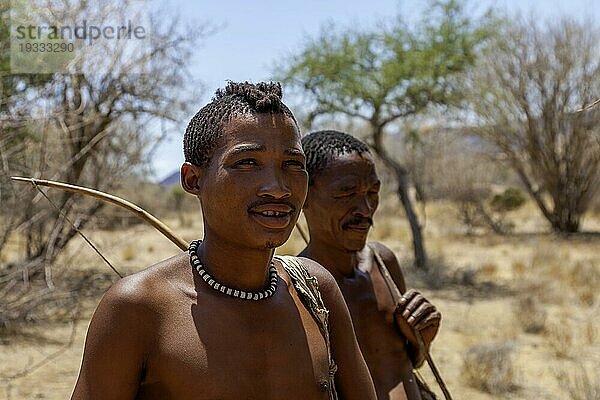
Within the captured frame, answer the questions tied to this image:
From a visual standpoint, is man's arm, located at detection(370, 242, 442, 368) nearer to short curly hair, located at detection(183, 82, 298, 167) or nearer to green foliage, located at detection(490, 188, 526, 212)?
short curly hair, located at detection(183, 82, 298, 167)

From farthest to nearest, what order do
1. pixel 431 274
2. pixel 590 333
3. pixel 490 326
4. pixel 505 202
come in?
pixel 505 202 < pixel 431 274 < pixel 490 326 < pixel 590 333

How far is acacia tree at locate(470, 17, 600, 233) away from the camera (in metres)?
17.7

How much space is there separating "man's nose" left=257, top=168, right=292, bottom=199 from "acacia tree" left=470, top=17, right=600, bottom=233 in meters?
15.9

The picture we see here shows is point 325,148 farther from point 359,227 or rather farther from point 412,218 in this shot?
point 412,218

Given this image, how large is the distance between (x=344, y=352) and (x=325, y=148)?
86 cm

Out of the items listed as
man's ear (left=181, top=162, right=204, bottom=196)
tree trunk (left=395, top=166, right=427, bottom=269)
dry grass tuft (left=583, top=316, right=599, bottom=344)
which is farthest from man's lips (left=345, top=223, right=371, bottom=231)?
tree trunk (left=395, top=166, right=427, bottom=269)

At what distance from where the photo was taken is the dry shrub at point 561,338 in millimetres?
7066

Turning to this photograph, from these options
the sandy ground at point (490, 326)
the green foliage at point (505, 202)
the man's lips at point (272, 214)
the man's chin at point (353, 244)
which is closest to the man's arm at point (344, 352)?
the man's lips at point (272, 214)

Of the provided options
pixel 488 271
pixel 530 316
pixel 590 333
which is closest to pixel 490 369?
pixel 590 333

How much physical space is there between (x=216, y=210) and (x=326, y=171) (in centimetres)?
89

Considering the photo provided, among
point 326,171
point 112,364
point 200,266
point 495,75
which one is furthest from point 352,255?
point 495,75

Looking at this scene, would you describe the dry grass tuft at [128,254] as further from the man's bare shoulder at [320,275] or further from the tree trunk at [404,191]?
the man's bare shoulder at [320,275]

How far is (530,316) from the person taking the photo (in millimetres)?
8320

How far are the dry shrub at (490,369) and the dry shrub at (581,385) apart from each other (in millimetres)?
438
